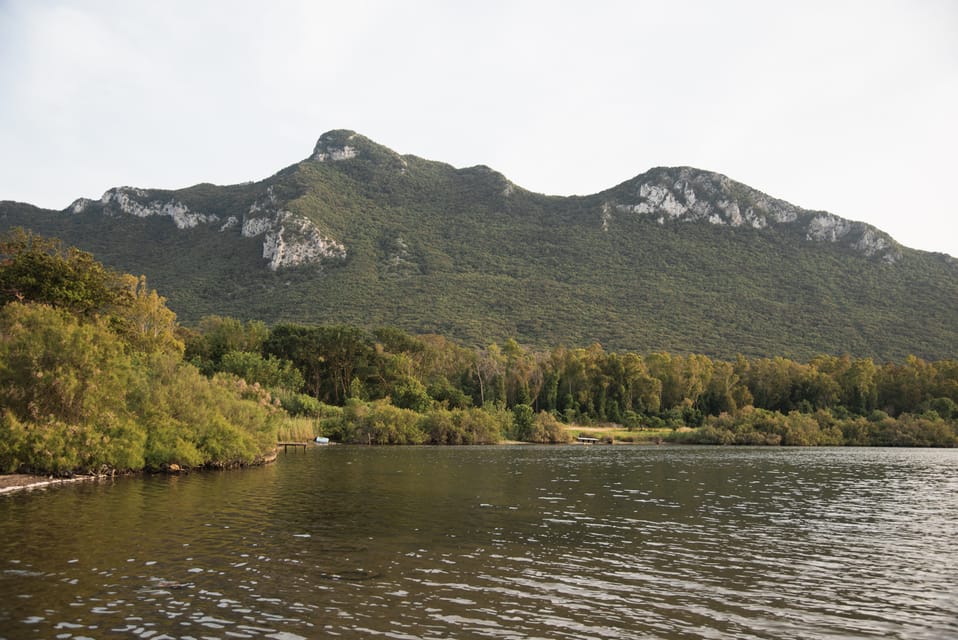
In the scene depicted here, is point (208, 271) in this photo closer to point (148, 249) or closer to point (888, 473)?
point (148, 249)

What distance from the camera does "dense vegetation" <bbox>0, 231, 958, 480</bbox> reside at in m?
33.5

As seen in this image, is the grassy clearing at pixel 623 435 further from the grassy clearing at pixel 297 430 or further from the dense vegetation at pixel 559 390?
the grassy clearing at pixel 297 430

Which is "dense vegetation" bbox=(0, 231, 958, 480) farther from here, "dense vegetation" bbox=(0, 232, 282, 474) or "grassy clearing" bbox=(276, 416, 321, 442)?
"grassy clearing" bbox=(276, 416, 321, 442)

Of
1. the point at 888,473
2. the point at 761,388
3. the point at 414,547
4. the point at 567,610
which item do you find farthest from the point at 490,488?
the point at 761,388

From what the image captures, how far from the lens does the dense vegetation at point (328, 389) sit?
1320 inches

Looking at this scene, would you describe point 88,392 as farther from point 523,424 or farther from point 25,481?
point 523,424

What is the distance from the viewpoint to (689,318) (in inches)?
6058

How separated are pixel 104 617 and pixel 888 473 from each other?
2103 inches

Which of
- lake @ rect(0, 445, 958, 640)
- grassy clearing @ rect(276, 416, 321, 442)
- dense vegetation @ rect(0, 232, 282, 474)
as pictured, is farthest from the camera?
grassy clearing @ rect(276, 416, 321, 442)

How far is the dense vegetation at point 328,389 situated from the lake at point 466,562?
15.2ft

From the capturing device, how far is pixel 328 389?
112m

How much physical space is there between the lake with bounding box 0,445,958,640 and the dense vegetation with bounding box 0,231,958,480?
463cm

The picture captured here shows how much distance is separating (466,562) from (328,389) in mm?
95972

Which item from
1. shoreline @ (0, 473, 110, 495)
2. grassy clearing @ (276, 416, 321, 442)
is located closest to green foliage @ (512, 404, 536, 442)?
grassy clearing @ (276, 416, 321, 442)
